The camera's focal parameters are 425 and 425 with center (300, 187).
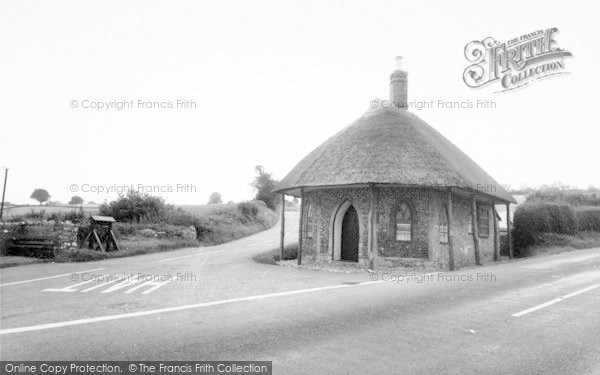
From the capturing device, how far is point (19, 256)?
19.3 m

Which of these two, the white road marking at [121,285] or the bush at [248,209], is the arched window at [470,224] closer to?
the white road marking at [121,285]

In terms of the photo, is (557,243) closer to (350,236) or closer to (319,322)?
(350,236)

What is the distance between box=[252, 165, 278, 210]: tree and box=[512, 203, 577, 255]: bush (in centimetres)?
3682

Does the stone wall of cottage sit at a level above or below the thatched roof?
below

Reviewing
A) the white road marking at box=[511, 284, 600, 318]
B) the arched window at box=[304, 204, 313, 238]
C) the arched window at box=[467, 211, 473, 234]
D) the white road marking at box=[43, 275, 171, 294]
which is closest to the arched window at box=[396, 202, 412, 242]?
the arched window at box=[304, 204, 313, 238]

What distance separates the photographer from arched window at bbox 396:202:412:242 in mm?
17266

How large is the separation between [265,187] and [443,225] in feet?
153

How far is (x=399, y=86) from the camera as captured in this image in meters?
23.7

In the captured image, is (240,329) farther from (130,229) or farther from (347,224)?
(130,229)

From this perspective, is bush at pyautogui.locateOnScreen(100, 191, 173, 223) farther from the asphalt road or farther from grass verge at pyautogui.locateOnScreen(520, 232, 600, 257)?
grass verge at pyautogui.locateOnScreen(520, 232, 600, 257)

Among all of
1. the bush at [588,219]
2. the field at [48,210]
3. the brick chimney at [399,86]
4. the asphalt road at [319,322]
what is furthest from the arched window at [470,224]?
the field at [48,210]

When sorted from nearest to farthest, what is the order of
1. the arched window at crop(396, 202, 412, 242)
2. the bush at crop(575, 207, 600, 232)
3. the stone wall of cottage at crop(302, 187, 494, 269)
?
the stone wall of cottage at crop(302, 187, 494, 269)
the arched window at crop(396, 202, 412, 242)
the bush at crop(575, 207, 600, 232)

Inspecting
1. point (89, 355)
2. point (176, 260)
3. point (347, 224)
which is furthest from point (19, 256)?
point (89, 355)

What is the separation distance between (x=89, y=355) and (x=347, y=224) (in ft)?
47.6
